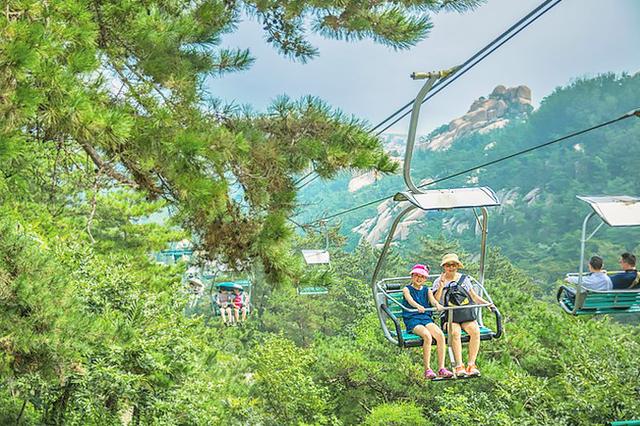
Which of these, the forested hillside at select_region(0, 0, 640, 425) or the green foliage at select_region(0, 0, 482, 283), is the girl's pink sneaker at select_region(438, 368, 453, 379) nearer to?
the forested hillside at select_region(0, 0, 640, 425)

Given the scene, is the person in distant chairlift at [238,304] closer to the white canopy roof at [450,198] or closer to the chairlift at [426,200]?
the chairlift at [426,200]

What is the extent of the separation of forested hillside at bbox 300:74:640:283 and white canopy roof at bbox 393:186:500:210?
44.9 m

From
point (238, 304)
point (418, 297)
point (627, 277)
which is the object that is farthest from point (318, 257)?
point (418, 297)

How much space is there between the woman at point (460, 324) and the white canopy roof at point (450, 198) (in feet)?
2.24

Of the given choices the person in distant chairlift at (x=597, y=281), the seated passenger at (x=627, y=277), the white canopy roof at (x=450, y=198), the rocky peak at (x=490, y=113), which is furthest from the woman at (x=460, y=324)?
the rocky peak at (x=490, y=113)

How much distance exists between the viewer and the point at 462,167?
7425 cm

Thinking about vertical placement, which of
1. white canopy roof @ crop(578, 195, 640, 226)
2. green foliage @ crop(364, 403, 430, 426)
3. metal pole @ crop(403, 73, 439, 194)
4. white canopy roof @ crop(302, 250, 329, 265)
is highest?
metal pole @ crop(403, 73, 439, 194)

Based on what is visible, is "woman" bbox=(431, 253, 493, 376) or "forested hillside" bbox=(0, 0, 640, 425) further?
"woman" bbox=(431, 253, 493, 376)

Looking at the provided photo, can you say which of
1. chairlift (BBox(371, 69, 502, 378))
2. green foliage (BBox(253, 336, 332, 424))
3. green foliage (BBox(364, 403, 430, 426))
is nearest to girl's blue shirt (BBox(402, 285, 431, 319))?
chairlift (BBox(371, 69, 502, 378))

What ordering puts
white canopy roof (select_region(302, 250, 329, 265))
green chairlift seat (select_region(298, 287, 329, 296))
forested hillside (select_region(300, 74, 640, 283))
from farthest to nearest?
1. forested hillside (select_region(300, 74, 640, 283))
2. white canopy roof (select_region(302, 250, 329, 265))
3. green chairlift seat (select_region(298, 287, 329, 296))

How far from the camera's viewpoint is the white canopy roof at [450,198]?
4.39m

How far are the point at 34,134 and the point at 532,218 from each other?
58691 millimetres

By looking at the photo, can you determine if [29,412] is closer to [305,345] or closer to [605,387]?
[605,387]

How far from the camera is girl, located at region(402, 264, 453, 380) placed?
5.30 meters
